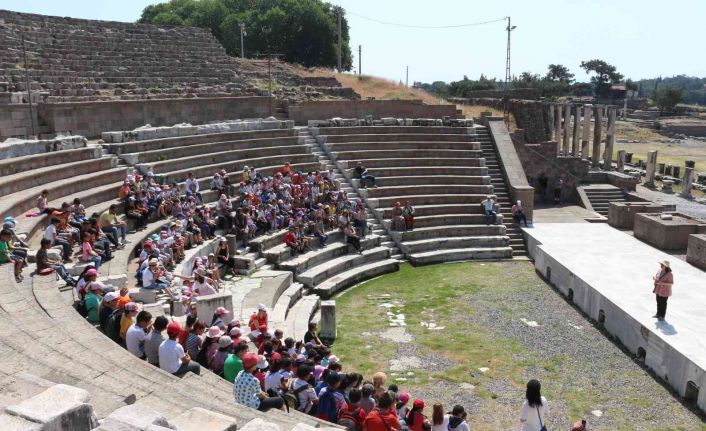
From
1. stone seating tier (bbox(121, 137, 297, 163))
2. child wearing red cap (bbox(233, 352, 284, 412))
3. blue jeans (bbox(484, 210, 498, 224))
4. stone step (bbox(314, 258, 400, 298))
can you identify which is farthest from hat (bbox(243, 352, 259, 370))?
blue jeans (bbox(484, 210, 498, 224))

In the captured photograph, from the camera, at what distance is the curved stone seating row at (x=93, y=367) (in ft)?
18.5

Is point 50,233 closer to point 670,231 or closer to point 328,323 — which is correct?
point 328,323

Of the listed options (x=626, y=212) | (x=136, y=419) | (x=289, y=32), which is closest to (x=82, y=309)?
(x=136, y=419)

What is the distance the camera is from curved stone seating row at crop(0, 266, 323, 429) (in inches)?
222

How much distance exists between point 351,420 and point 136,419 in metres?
3.04

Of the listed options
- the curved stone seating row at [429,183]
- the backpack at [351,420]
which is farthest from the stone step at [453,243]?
the backpack at [351,420]

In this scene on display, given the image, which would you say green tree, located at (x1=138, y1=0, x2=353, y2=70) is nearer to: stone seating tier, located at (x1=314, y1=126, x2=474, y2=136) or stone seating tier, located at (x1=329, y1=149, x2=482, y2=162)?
stone seating tier, located at (x1=314, y1=126, x2=474, y2=136)

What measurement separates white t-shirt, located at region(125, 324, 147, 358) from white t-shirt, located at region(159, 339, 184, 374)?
47 cm

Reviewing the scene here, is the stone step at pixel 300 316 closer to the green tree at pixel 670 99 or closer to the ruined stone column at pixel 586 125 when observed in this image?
the ruined stone column at pixel 586 125

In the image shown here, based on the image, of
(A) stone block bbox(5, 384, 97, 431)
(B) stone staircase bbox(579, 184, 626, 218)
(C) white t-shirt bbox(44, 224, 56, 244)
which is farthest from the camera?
(B) stone staircase bbox(579, 184, 626, 218)

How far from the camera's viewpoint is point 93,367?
21.2 feet

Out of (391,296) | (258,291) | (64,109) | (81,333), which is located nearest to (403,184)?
(391,296)

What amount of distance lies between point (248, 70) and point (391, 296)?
2319 cm

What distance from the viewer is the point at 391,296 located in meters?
15.4
